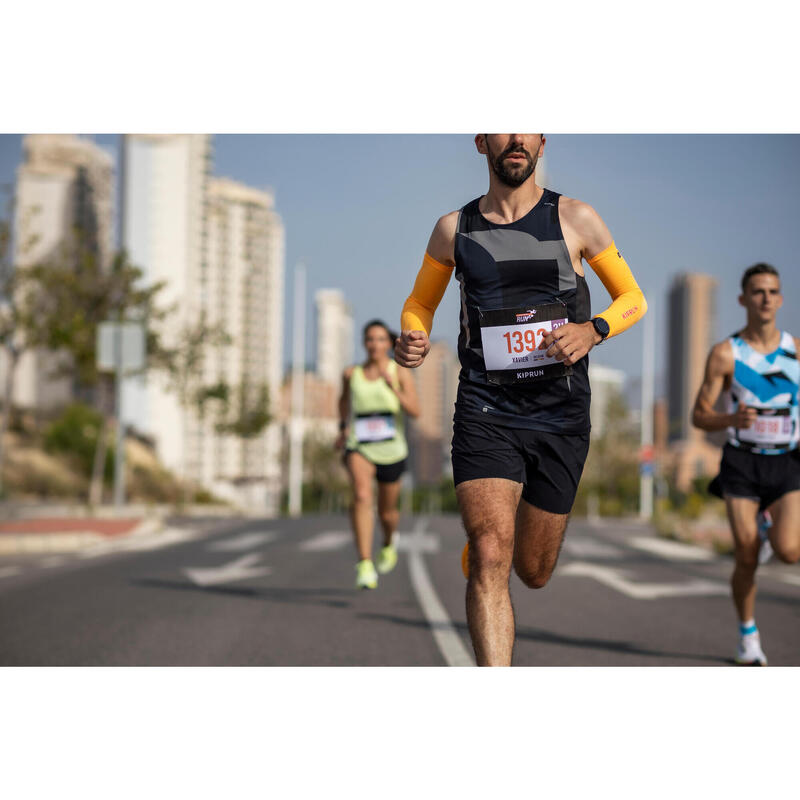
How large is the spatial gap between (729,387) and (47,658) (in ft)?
12.7

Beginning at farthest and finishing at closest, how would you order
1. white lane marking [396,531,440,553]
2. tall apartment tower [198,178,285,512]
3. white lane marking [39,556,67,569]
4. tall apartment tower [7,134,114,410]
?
tall apartment tower [198,178,285,512], tall apartment tower [7,134,114,410], white lane marking [396,531,440,553], white lane marking [39,556,67,569]

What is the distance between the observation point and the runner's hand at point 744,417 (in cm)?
531

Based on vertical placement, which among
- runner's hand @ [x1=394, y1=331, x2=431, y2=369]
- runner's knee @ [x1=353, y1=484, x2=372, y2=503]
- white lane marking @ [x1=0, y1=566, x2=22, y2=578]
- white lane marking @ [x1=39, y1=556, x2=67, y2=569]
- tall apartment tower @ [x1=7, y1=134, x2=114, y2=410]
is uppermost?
tall apartment tower @ [x1=7, y1=134, x2=114, y2=410]

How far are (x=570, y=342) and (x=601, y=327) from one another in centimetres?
19

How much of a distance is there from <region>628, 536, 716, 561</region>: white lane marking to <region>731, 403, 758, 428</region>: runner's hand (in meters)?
9.39

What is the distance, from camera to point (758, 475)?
546cm

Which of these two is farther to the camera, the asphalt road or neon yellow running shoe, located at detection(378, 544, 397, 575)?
neon yellow running shoe, located at detection(378, 544, 397, 575)

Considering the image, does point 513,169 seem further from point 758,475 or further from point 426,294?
point 758,475

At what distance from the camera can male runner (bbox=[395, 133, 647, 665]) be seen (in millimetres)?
3760

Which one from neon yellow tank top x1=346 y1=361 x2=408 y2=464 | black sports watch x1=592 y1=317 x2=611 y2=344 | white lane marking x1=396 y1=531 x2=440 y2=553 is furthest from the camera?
white lane marking x1=396 y1=531 x2=440 y2=553

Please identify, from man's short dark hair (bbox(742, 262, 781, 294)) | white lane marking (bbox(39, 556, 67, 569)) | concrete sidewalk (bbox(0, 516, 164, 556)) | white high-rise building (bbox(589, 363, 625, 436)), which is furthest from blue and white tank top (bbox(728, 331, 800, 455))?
white high-rise building (bbox(589, 363, 625, 436))

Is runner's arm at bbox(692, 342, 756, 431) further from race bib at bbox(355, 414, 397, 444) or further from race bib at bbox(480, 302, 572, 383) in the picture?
race bib at bbox(355, 414, 397, 444)
